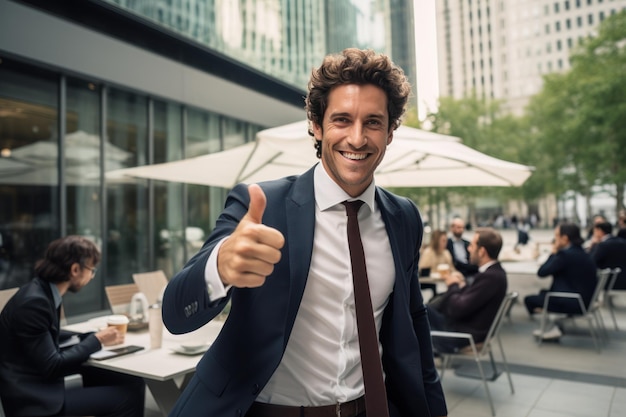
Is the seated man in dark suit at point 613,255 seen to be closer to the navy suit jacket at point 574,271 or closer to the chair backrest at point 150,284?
the navy suit jacket at point 574,271

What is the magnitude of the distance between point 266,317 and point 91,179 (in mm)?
8480

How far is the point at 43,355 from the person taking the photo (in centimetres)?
281

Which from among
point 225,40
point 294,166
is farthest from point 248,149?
point 225,40

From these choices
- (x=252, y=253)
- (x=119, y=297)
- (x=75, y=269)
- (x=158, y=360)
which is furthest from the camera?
(x=119, y=297)

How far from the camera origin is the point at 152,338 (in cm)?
336

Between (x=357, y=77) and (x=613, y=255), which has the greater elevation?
(x=357, y=77)

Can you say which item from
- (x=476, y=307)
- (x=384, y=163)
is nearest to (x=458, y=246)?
(x=384, y=163)

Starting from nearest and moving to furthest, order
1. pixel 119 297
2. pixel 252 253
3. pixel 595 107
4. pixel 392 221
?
1. pixel 252 253
2. pixel 392 221
3. pixel 119 297
4. pixel 595 107

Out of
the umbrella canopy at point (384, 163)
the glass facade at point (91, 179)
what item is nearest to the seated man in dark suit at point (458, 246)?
the umbrella canopy at point (384, 163)

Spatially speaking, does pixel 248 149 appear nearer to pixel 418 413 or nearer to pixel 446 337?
pixel 446 337

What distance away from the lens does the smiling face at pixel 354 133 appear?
1547 millimetres

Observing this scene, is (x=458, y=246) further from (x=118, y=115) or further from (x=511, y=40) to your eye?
(x=511, y=40)

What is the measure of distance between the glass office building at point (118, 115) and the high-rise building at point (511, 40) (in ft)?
185

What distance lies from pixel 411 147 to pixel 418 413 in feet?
13.5
